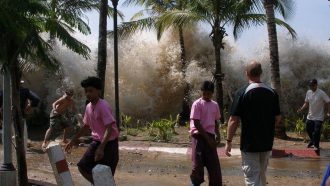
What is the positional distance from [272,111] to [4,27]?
3099mm

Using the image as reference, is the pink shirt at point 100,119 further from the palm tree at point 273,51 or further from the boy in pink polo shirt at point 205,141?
the palm tree at point 273,51

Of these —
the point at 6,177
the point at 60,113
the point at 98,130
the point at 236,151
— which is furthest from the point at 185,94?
the point at 98,130

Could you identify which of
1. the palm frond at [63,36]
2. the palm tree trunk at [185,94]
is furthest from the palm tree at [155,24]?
the palm frond at [63,36]

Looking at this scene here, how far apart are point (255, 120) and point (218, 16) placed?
11139mm

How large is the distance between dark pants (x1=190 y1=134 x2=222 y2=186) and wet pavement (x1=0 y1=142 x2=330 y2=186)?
187 cm

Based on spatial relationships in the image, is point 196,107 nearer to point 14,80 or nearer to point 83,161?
point 83,161

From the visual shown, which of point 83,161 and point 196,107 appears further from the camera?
point 196,107

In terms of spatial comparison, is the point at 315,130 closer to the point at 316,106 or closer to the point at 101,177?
the point at 316,106

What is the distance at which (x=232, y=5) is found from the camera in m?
16.7

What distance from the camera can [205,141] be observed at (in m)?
7.16

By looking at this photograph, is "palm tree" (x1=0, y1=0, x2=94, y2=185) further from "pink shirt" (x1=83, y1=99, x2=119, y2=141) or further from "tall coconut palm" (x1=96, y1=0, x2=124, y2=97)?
"tall coconut palm" (x1=96, y1=0, x2=124, y2=97)

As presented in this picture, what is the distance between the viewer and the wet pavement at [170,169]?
30.4 ft

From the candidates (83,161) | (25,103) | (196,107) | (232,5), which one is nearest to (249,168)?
(196,107)

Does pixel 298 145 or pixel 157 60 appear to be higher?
pixel 157 60
